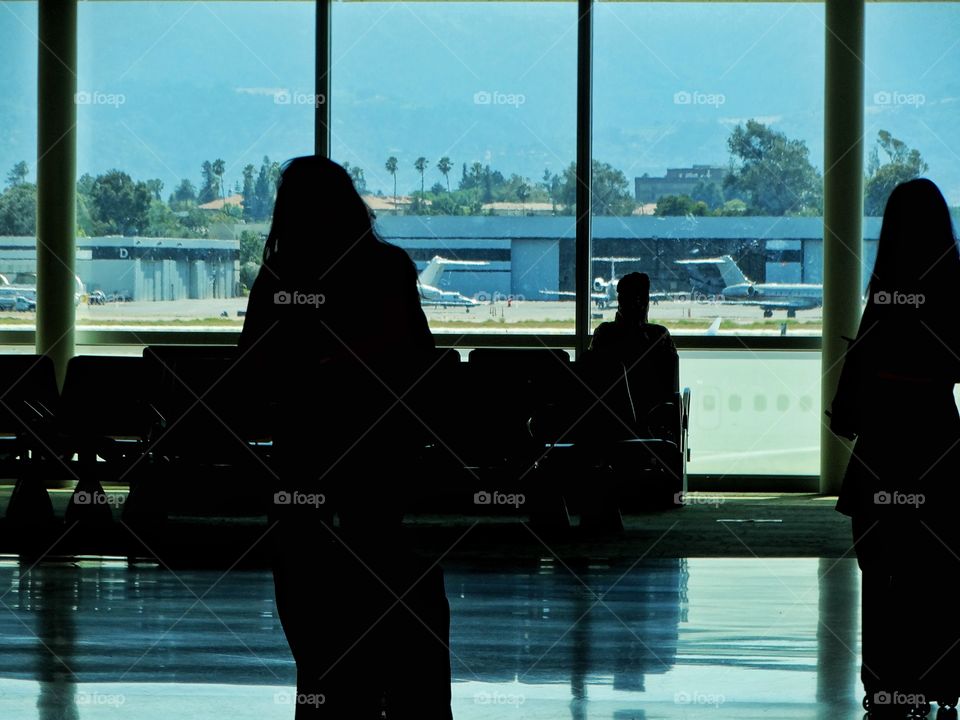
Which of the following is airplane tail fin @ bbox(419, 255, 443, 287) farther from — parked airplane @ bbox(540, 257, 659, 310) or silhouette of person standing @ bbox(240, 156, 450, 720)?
silhouette of person standing @ bbox(240, 156, 450, 720)

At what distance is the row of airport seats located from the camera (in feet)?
21.7

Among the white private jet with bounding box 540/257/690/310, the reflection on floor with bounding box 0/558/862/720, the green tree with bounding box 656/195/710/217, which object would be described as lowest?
the reflection on floor with bounding box 0/558/862/720

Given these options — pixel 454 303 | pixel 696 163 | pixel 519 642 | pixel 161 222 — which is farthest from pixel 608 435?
pixel 161 222

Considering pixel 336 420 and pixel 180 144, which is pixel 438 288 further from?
pixel 336 420

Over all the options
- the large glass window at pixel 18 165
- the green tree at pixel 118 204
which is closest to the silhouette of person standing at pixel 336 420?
the green tree at pixel 118 204

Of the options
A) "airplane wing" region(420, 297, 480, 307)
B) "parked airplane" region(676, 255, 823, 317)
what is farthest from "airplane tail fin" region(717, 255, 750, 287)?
"airplane wing" region(420, 297, 480, 307)

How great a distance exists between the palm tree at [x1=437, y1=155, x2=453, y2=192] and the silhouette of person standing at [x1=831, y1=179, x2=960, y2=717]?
20.0 ft

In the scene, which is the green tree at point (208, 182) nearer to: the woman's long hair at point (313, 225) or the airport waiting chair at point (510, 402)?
the airport waiting chair at point (510, 402)

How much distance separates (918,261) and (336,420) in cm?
148

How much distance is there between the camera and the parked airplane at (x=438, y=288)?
9.11m

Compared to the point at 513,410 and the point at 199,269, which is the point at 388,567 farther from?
the point at 199,269

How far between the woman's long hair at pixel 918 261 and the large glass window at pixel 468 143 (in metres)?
5.90

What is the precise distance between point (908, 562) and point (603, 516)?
3.69 meters

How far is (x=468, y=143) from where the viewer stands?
9109mm
